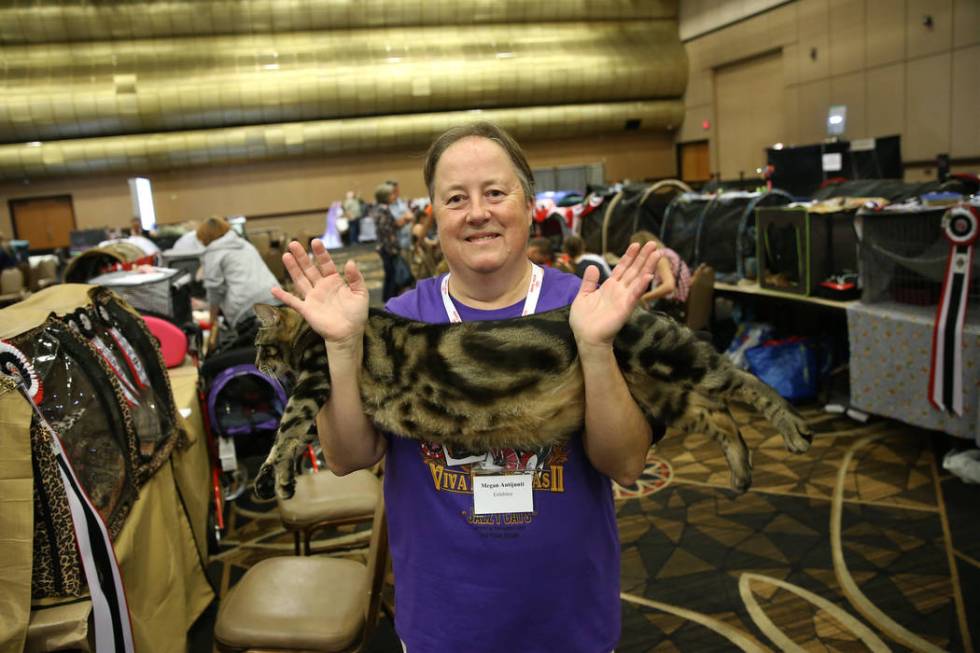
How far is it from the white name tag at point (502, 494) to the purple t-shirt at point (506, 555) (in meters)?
0.01

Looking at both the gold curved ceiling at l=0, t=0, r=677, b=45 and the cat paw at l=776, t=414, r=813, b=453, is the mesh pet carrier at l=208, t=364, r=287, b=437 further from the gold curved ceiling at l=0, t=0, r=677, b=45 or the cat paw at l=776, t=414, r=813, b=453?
the gold curved ceiling at l=0, t=0, r=677, b=45

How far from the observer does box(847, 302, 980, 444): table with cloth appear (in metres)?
3.82

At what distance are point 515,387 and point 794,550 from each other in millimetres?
2615

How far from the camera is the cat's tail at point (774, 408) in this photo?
125 cm

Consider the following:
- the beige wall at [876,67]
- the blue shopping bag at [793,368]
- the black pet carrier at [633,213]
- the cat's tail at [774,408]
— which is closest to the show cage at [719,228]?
the black pet carrier at [633,213]

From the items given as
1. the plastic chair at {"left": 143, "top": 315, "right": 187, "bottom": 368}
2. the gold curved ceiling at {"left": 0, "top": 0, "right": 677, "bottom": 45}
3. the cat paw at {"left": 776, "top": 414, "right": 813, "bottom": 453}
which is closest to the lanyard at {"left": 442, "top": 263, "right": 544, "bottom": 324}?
the cat paw at {"left": 776, "top": 414, "right": 813, "bottom": 453}

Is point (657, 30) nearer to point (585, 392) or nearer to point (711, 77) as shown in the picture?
point (711, 77)

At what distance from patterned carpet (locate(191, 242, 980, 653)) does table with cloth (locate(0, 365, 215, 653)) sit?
44 cm

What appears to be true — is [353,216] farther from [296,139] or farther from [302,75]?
[302,75]

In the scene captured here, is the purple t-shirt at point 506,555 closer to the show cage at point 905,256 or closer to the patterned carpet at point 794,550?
the patterned carpet at point 794,550

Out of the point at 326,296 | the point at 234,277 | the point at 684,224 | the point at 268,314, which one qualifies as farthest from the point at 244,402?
the point at 684,224

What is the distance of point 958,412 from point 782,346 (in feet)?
5.53

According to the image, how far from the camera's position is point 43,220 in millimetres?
17469

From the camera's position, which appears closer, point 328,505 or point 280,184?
point 328,505
